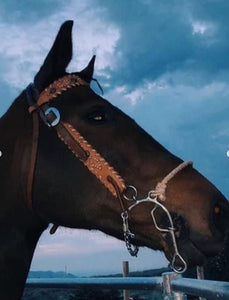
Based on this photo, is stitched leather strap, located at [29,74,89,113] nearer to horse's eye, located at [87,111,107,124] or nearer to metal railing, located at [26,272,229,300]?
horse's eye, located at [87,111,107,124]

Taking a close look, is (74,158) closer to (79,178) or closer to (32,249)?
(79,178)

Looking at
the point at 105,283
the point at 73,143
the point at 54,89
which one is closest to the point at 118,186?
the point at 73,143

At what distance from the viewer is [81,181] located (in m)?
2.79

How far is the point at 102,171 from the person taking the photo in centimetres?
274

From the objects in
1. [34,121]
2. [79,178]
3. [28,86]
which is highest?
[28,86]

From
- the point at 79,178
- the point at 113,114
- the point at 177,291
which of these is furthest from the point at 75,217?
the point at 177,291

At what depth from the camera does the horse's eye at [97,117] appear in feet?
9.27

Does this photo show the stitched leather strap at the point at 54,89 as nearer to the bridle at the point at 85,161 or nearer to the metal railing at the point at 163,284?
the bridle at the point at 85,161

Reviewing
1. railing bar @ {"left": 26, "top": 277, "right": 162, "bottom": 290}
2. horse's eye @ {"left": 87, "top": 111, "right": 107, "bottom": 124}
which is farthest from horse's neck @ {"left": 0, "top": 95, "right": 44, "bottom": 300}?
railing bar @ {"left": 26, "top": 277, "right": 162, "bottom": 290}

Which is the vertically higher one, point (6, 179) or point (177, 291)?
point (6, 179)

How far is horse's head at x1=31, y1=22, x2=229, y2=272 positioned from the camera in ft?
8.10

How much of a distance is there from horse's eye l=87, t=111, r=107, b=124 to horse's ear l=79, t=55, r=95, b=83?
0.44m

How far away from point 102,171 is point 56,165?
0.29 metres

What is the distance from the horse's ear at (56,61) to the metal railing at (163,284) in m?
1.38
